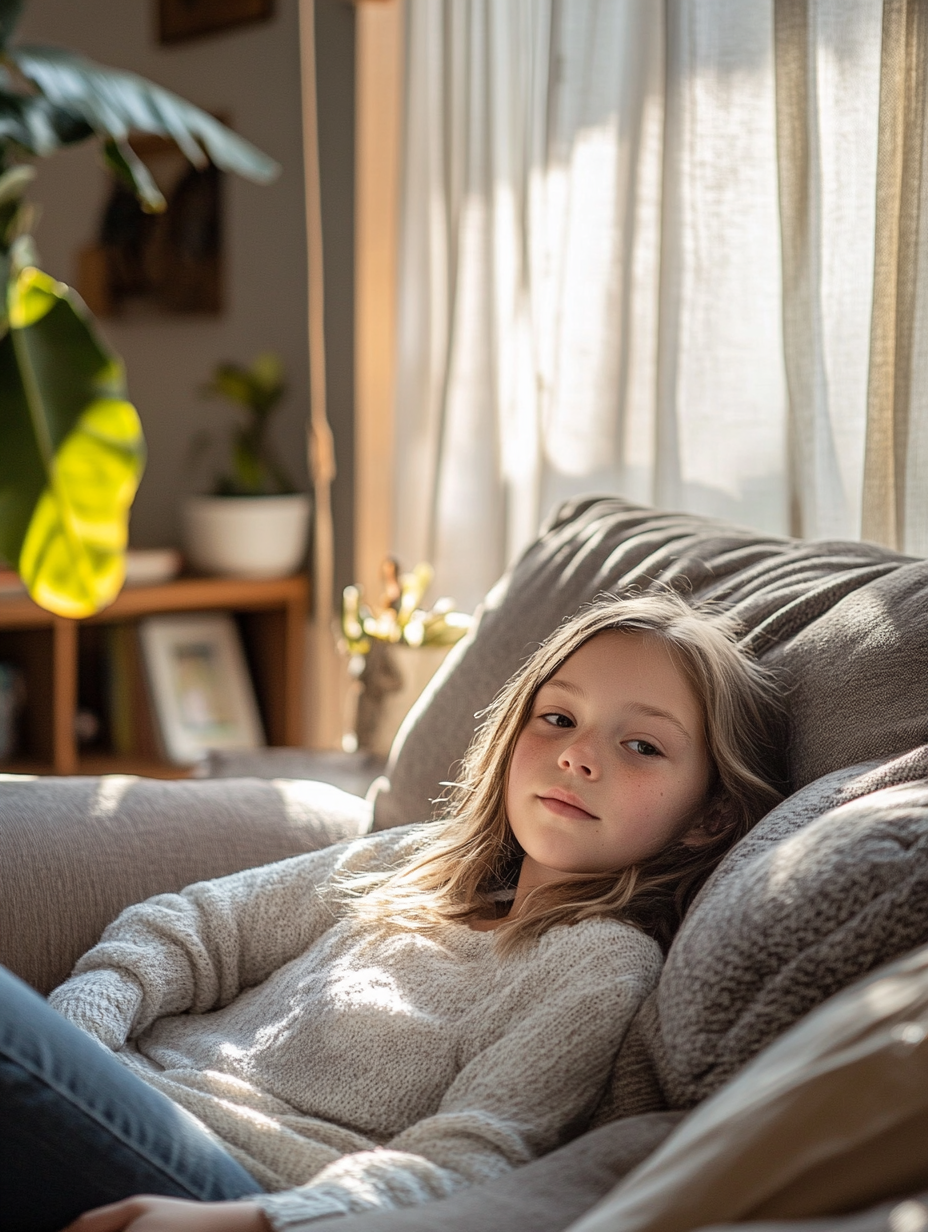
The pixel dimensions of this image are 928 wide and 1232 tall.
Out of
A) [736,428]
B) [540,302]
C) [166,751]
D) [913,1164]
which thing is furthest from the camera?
[166,751]

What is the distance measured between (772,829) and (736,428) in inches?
39.6

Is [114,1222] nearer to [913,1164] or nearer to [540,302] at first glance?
[913,1164]

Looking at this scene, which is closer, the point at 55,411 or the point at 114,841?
the point at 114,841

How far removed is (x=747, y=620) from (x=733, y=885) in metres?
0.40

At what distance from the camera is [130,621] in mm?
2848

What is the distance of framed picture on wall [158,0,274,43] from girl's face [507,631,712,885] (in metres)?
2.30

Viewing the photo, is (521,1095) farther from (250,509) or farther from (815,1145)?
(250,509)

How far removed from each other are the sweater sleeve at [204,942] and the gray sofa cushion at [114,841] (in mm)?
59

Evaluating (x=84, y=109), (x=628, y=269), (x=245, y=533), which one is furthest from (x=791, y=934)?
(x=245, y=533)

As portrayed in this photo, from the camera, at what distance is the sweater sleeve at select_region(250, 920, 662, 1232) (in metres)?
0.81

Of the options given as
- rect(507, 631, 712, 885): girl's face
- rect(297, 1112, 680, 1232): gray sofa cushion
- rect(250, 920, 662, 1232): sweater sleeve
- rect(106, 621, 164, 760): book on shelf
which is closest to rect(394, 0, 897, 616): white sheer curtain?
rect(507, 631, 712, 885): girl's face

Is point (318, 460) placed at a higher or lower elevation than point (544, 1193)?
higher

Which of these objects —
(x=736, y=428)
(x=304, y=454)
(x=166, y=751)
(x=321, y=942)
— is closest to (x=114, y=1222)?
(x=321, y=942)

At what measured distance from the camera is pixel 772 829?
916 millimetres
